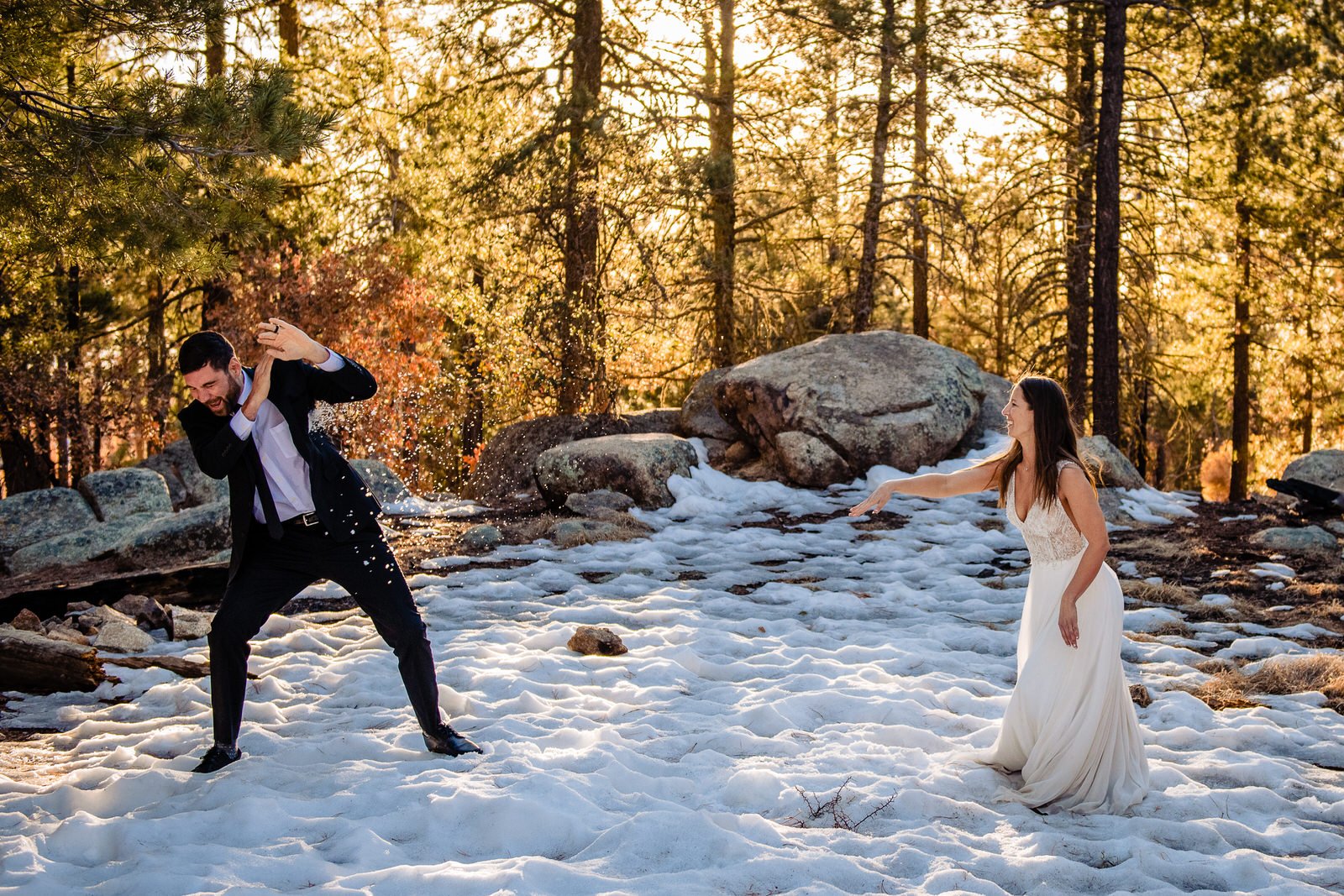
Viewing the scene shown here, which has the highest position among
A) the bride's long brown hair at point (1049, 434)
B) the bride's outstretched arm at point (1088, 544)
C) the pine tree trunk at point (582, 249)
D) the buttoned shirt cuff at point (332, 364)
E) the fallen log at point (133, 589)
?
the pine tree trunk at point (582, 249)

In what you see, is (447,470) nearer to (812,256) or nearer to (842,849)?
(812,256)

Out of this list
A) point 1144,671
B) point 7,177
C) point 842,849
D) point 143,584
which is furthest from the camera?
point 143,584

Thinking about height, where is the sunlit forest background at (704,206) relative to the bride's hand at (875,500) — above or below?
above

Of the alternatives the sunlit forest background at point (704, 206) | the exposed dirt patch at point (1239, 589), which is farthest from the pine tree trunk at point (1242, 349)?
the exposed dirt patch at point (1239, 589)

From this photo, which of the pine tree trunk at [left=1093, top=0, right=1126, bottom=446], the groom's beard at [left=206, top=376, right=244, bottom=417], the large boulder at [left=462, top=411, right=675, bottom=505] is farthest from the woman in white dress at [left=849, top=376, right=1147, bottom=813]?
the pine tree trunk at [left=1093, top=0, right=1126, bottom=446]

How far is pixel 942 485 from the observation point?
5.05 m

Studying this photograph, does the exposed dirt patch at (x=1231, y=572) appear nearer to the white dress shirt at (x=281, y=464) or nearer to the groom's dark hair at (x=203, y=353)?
the white dress shirt at (x=281, y=464)

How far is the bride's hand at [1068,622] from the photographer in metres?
4.60

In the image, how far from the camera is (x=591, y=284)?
15.9 meters

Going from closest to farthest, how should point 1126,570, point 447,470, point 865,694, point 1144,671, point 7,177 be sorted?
point 7,177, point 865,694, point 1144,671, point 1126,570, point 447,470

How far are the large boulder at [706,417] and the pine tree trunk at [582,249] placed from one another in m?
1.37

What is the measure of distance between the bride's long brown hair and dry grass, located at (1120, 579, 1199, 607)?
Answer: 4.18 m

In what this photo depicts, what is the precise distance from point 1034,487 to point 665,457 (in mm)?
8280

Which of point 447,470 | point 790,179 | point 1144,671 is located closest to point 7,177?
point 1144,671
